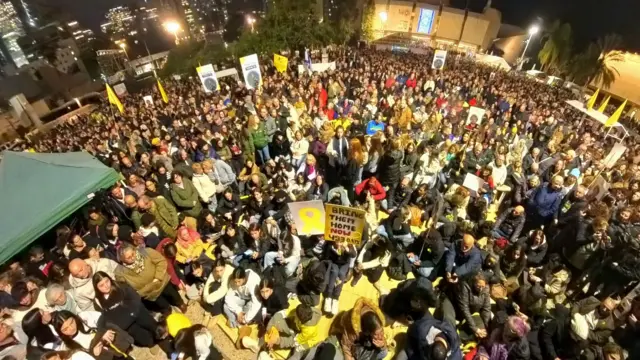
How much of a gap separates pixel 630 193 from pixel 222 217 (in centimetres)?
963

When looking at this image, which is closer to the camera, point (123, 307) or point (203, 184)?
point (123, 307)

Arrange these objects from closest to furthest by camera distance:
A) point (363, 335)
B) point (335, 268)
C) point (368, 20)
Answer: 1. point (363, 335)
2. point (335, 268)
3. point (368, 20)

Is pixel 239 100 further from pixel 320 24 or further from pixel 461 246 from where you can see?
pixel 320 24

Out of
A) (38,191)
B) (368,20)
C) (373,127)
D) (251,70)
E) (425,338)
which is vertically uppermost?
(38,191)

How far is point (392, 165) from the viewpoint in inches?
298

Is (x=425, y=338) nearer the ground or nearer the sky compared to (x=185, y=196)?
nearer the ground

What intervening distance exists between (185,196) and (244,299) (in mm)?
2792

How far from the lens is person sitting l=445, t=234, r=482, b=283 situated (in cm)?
539

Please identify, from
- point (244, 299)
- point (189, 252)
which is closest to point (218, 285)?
point (244, 299)

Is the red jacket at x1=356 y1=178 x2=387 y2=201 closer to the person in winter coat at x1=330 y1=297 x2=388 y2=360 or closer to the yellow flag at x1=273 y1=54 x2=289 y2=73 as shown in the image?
the person in winter coat at x1=330 y1=297 x2=388 y2=360

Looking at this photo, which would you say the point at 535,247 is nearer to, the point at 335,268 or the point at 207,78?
the point at 335,268

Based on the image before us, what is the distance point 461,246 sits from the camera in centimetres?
554

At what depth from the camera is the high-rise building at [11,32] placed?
92438mm

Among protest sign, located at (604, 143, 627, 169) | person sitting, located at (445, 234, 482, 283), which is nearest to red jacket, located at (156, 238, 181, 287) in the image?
person sitting, located at (445, 234, 482, 283)
